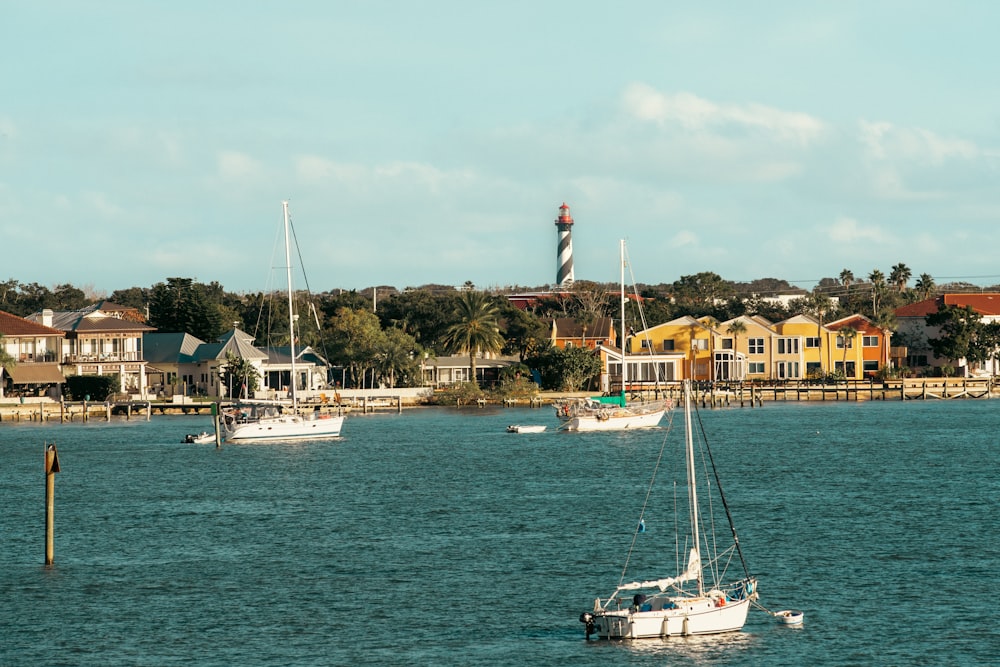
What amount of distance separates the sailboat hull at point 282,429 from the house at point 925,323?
8494cm

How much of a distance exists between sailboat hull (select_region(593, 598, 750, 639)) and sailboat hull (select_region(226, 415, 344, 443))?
194 ft

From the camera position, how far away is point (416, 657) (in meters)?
33.1

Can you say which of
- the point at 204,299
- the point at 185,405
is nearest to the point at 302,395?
the point at 185,405

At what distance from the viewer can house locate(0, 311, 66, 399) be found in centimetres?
11812

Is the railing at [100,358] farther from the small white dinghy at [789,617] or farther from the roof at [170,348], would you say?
the small white dinghy at [789,617]

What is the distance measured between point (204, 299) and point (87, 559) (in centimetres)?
10279

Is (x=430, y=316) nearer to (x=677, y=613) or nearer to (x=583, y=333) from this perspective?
(x=583, y=333)

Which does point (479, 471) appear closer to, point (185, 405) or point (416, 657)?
point (416, 657)

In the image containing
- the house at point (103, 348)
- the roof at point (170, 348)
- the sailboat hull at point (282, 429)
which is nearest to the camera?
the sailboat hull at point (282, 429)

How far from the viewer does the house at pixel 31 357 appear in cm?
11812

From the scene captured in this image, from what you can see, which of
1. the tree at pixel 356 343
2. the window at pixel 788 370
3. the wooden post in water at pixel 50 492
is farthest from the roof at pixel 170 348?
the wooden post in water at pixel 50 492

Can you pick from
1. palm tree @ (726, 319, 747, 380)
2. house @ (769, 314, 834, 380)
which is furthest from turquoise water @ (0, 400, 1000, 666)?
house @ (769, 314, 834, 380)

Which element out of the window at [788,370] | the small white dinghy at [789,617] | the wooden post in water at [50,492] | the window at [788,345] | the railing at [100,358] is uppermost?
the window at [788,345]

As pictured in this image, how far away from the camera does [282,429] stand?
91.2 metres
